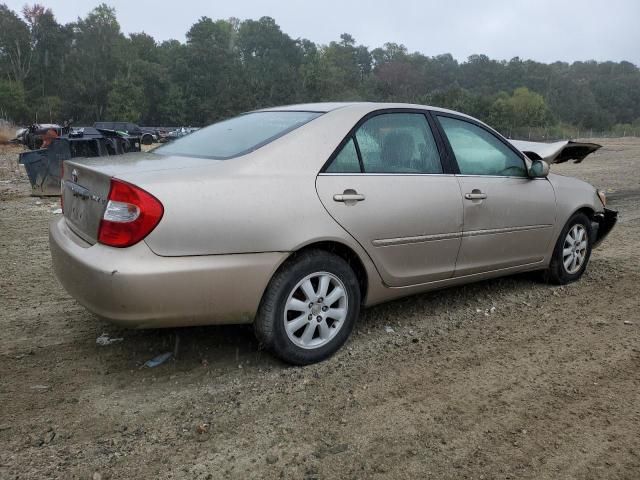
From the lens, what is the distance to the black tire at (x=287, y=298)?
3014mm

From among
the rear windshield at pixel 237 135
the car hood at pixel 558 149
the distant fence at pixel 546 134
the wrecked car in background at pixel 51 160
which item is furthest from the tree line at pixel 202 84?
the rear windshield at pixel 237 135

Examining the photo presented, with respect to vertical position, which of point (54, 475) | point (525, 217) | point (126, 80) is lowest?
point (54, 475)

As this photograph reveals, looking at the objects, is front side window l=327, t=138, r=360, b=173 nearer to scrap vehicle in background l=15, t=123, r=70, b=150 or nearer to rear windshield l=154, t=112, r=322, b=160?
rear windshield l=154, t=112, r=322, b=160

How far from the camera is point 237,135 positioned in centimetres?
353

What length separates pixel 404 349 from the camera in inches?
139

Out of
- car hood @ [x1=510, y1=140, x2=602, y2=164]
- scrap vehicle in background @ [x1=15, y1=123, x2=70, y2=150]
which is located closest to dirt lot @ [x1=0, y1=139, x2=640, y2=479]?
car hood @ [x1=510, y1=140, x2=602, y2=164]

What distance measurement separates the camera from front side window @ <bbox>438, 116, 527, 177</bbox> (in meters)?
3.99

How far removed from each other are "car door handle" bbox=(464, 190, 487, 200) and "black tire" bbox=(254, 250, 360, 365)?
44.2 inches

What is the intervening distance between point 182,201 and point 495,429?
1881mm

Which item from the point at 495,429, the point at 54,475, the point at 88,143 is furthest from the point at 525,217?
the point at 88,143

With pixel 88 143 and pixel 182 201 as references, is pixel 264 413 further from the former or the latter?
pixel 88 143

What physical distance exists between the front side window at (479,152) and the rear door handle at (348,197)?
1.05m

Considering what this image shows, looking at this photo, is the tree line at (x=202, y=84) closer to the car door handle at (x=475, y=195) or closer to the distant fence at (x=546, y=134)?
the distant fence at (x=546, y=134)

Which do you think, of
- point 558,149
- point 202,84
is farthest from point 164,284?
point 202,84
